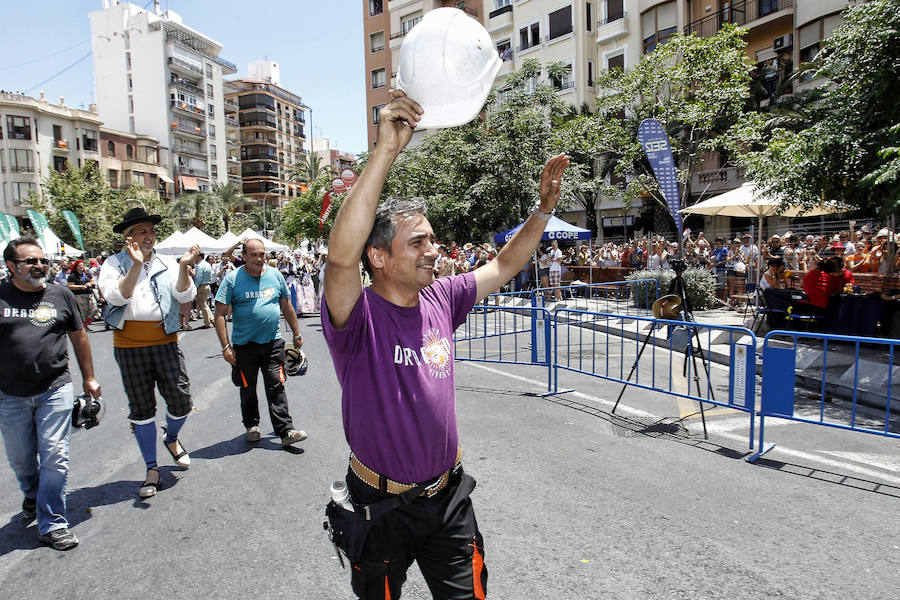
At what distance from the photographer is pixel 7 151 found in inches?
1966

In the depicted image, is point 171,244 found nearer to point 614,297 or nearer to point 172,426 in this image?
point 614,297

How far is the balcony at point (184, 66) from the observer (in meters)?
68.8

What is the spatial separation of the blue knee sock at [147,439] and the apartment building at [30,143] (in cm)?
5267

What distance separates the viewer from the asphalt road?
128 inches

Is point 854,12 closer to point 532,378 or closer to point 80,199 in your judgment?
point 532,378

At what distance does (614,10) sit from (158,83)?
55723 millimetres

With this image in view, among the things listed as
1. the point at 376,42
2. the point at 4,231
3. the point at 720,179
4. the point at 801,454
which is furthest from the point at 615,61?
the point at 801,454

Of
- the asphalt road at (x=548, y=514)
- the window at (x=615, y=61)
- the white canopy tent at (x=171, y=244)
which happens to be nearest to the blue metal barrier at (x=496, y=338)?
the asphalt road at (x=548, y=514)

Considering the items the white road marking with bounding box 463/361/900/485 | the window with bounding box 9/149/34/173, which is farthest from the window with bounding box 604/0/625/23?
the window with bounding box 9/149/34/173

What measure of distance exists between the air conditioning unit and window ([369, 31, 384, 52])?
30412 mm

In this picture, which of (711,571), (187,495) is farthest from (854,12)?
(187,495)

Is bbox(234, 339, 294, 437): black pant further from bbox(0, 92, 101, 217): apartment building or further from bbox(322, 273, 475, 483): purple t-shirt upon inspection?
bbox(0, 92, 101, 217): apartment building

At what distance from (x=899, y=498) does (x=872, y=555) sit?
1.10 meters

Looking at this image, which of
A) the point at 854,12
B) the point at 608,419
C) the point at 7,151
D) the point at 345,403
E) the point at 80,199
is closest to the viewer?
the point at 345,403
